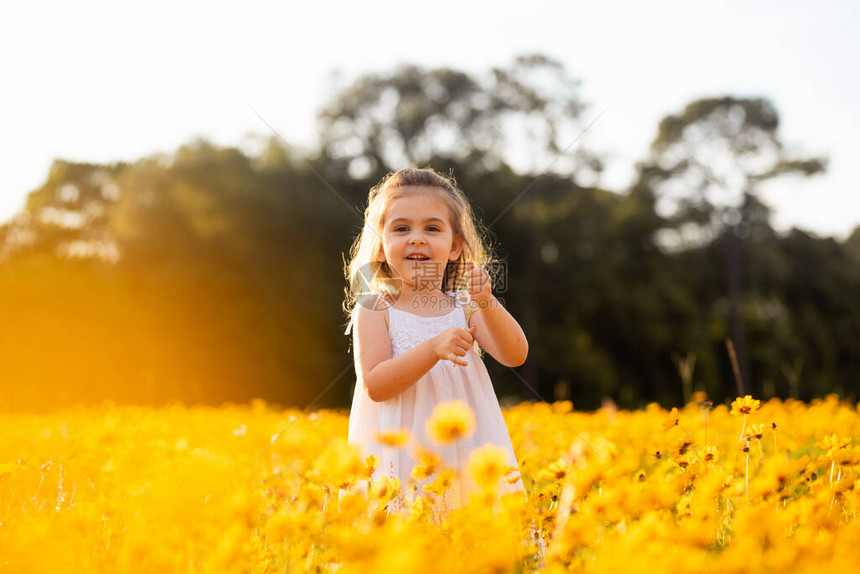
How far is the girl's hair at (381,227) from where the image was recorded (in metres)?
3.09

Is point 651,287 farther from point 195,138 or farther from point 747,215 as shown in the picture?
point 195,138

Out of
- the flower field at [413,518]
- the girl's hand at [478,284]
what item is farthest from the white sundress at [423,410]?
the girl's hand at [478,284]

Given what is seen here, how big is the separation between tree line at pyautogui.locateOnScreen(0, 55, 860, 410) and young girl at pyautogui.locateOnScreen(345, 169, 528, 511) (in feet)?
33.2

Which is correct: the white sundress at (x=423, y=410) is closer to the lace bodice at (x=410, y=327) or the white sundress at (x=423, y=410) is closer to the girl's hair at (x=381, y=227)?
the lace bodice at (x=410, y=327)

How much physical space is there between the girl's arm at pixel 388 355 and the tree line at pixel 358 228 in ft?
34.1

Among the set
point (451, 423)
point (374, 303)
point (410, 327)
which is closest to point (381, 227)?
point (374, 303)

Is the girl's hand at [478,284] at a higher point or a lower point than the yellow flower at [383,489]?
higher

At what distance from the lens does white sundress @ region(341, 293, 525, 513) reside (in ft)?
8.65

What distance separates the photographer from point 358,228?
15.5 metres

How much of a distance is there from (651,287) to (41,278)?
50.0 feet

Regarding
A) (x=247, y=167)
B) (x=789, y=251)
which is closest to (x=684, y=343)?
(x=789, y=251)

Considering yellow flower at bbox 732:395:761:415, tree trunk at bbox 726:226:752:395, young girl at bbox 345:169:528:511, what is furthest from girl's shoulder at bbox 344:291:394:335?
tree trunk at bbox 726:226:752:395

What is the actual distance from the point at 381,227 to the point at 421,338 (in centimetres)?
63

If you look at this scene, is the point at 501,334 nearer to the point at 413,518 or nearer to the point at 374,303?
the point at 374,303
